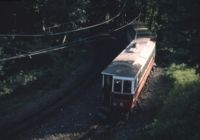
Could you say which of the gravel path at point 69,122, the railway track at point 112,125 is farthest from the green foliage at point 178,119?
the gravel path at point 69,122

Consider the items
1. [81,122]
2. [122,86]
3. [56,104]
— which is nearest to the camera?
[122,86]

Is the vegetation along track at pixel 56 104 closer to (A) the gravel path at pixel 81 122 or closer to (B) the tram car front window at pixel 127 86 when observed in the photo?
(A) the gravel path at pixel 81 122

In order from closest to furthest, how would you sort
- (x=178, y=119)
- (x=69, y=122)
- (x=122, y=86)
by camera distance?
(x=178, y=119)
(x=122, y=86)
(x=69, y=122)

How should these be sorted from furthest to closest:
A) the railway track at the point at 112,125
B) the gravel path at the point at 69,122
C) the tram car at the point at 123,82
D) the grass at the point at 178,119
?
the tram car at the point at 123,82
the gravel path at the point at 69,122
the railway track at the point at 112,125
the grass at the point at 178,119

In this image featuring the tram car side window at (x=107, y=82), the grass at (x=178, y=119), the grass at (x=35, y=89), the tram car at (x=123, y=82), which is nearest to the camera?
the grass at (x=178, y=119)

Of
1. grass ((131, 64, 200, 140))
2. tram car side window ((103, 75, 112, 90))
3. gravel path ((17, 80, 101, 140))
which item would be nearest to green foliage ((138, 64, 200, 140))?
grass ((131, 64, 200, 140))

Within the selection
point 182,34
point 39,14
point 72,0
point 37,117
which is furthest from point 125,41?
point 182,34

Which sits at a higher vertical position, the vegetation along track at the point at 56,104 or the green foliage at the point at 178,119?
the green foliage at the point at 178,119

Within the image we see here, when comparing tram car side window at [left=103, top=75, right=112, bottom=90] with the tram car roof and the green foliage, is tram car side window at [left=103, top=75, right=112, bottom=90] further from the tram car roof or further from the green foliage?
the green foliage

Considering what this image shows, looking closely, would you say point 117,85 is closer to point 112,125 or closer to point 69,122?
point 112,125

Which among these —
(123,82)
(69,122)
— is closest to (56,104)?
(69,122)
